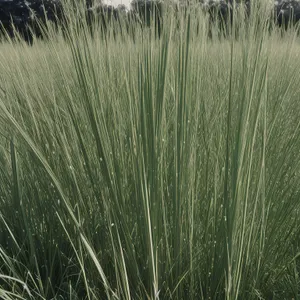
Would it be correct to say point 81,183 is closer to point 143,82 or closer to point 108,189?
point 108,189

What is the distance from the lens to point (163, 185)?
112cm

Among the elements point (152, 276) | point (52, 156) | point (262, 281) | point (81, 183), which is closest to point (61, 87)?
point (52, 156)

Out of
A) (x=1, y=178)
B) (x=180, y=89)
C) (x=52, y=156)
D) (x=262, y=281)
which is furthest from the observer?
(x=1, y=178)

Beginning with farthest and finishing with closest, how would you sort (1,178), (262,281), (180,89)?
(1,178), (262,281), (180,89)

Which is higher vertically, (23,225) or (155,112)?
(155,112)

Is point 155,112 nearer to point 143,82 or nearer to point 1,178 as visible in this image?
point 143,82

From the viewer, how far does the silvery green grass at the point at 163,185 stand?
98cm

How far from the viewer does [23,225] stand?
1379mm

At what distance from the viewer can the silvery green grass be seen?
978mm

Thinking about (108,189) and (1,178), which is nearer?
(108,189)

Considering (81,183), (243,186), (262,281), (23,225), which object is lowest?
(262,281)

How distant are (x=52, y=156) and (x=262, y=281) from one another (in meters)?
0.75

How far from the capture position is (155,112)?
0.97 m

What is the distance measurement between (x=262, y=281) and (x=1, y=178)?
Answer: 3.10 ft
